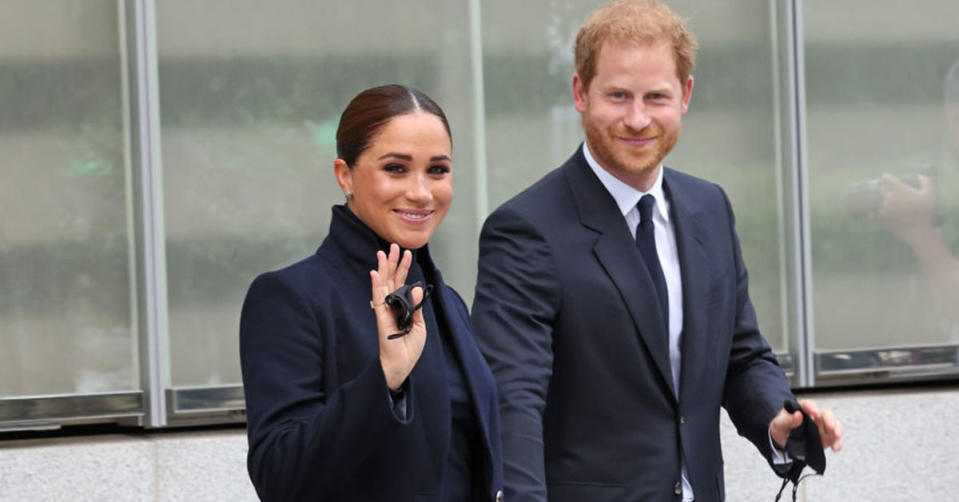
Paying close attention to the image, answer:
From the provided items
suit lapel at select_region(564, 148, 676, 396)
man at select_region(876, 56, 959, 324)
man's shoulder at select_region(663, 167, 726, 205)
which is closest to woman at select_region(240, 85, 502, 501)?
suit lapel at select_region(564, 148, 676, 396)

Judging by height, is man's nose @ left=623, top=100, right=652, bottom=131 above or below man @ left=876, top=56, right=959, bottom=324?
above

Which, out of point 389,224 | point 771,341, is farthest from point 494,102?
point 389,224

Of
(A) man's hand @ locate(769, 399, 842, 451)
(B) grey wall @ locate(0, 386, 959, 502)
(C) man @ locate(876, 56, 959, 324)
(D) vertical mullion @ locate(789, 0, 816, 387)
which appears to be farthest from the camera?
(C) man @ locate(876, 56, 959, 324)

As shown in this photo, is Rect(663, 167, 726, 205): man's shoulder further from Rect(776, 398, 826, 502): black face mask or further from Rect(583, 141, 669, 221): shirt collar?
Rect(776, 398, 826, 502): black face mask

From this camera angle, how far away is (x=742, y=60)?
7223mm

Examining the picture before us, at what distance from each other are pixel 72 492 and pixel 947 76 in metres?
4.36

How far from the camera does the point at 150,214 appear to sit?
21.2 ft

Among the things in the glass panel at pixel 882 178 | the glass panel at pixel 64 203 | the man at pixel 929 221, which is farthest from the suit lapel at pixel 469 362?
the man at pixel 929 221

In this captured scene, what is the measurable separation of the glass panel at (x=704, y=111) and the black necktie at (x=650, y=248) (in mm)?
2903

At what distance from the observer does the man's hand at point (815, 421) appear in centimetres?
377

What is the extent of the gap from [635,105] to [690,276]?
46 centimetres

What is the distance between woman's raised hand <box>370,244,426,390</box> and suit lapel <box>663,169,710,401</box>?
3.89 ft

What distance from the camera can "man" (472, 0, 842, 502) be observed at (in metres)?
3.89

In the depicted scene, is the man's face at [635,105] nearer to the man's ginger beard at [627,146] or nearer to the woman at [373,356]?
the man's ginger beard at [627,146]
